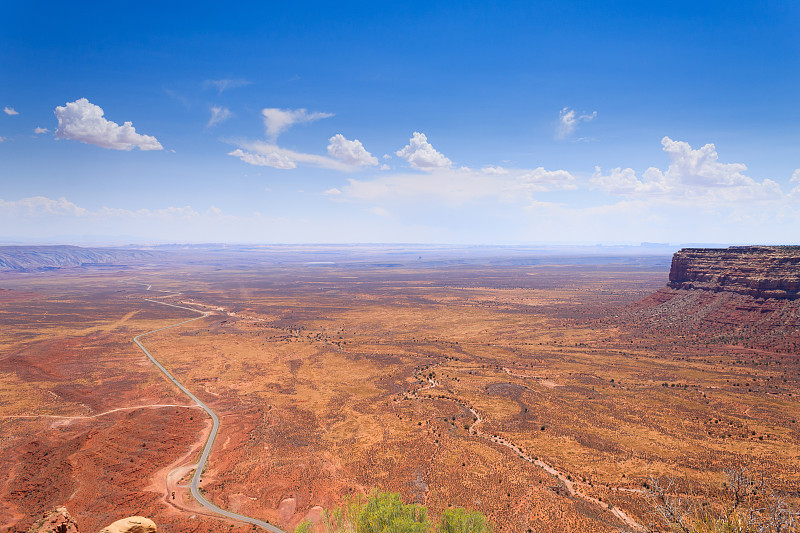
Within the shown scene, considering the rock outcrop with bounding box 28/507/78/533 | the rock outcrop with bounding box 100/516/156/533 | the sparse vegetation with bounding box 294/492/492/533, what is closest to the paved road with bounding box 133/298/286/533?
the sparse vegetation with bounding box 294/492/492/533

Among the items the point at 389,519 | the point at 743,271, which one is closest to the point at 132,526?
the point at 389,519

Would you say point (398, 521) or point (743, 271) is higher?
point (743, 271)

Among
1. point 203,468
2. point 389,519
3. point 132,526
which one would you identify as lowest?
point 203,468

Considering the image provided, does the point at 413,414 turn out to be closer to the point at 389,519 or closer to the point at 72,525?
the point at 389,519

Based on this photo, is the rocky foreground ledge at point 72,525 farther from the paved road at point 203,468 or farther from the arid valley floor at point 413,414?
the paved road at point 203,468

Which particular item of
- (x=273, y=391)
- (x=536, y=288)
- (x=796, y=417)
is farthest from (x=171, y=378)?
(x=536, y=288)

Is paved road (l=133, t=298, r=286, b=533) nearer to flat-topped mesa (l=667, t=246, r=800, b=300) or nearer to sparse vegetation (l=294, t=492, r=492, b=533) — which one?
sparse vegetation (l=294, t=492, r=492, b=533)

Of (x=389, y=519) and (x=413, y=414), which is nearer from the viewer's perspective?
(x=389, y=519)
